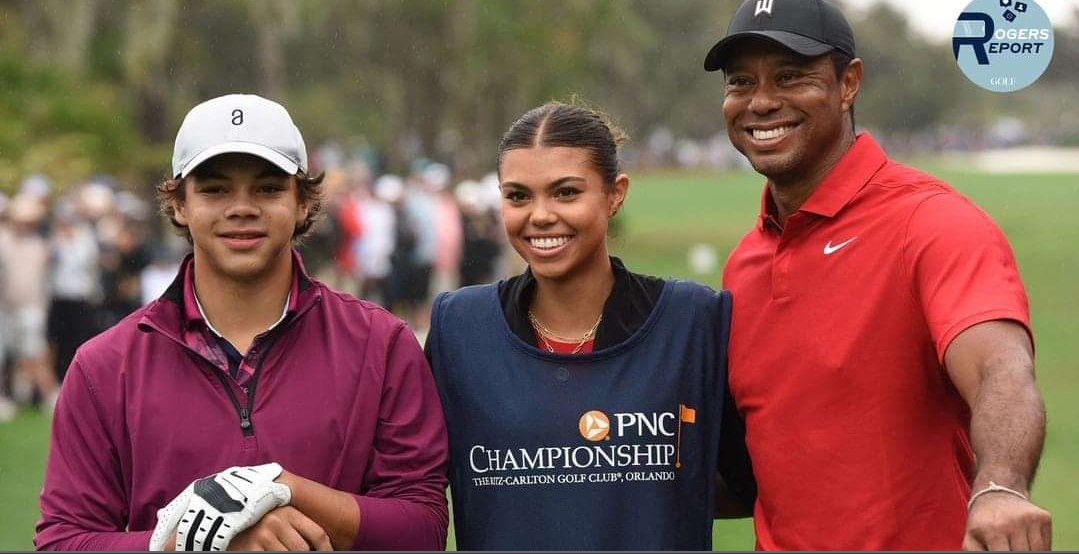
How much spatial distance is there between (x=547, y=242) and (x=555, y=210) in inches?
3.4

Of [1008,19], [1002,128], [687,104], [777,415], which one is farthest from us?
[1002,128]

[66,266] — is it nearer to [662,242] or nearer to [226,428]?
[226,428]

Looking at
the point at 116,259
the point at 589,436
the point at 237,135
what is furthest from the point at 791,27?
the point at 116,259

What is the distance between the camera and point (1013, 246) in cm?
3509

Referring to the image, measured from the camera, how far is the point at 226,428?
10.7 ft

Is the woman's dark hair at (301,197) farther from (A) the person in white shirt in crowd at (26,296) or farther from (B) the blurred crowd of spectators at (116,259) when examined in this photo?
(A) the person in white shirt in crowd at (26,296)

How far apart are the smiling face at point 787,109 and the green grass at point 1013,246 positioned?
2.82 ft

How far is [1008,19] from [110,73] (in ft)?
83.1

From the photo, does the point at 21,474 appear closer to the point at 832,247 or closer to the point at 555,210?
the point at 555,210

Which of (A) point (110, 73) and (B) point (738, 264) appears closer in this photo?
(B) point (738, 264)

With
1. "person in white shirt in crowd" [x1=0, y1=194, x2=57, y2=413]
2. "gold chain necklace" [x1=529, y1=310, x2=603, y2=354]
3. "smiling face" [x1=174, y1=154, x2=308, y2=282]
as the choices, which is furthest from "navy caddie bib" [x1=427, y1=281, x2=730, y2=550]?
"person in white shirt in crowd" [x1=0, y1=194, x2=57, y2=413]

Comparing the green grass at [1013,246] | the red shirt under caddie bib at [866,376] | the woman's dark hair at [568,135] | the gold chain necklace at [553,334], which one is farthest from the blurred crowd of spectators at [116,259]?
the red shirt under caddie bib at [866,376]

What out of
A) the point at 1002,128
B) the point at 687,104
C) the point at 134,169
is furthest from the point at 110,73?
the point at 1002,128

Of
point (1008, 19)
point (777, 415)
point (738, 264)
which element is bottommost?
point (777, 415)
